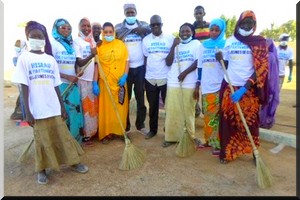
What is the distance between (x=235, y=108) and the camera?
13.9 ft

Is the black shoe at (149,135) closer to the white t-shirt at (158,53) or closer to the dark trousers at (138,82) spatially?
the dark trousers at (138,82)

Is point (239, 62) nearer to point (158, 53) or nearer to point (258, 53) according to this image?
point (258, 53)

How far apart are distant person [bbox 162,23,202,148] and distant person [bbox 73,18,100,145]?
3.99 feet

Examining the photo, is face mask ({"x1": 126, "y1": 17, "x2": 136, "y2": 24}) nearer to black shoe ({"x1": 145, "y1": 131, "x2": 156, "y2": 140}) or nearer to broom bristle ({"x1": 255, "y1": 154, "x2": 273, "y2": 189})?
black shoe ({"x1": 145, "y1": 131, "x2": 156, "y2": 140})

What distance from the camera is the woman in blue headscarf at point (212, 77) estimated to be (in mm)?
4543

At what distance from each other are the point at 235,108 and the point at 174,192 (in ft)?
4.73

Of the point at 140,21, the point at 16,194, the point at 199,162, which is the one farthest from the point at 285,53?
the point at 16,194

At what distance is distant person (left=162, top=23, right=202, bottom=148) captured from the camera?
4.86 m

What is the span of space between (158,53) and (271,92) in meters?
2.46

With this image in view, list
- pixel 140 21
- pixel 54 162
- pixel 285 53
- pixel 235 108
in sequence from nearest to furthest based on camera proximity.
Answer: pixel 54 162
pixel 235 108
pixel 140 21
pixel 285 53

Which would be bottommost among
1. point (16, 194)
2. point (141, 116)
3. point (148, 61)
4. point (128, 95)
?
point (16, 194)

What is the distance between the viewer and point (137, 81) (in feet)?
18.2

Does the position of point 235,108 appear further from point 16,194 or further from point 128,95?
point 16,194

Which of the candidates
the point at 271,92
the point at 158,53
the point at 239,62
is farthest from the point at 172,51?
the point at 271,92
